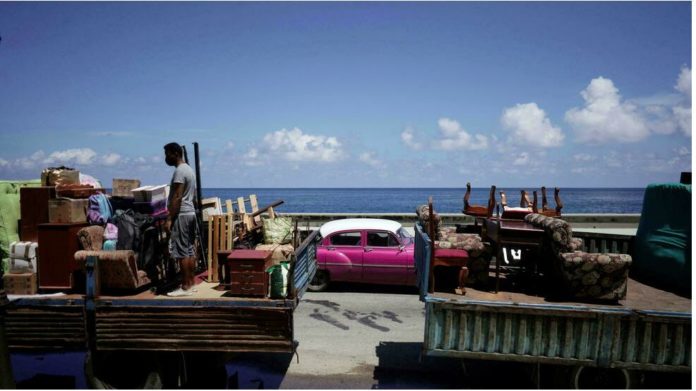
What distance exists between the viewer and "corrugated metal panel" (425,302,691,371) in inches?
172

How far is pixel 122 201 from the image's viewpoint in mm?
6582

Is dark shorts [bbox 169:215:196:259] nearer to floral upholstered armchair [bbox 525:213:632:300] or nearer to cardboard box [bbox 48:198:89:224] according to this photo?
cardboard box [bbox 48:198:89:224]

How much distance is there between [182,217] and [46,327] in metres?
1.88

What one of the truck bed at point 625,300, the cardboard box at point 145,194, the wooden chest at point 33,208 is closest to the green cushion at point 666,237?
the truck bed at point 625,300

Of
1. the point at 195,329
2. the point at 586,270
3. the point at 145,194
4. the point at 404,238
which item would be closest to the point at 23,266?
the point at 145,194

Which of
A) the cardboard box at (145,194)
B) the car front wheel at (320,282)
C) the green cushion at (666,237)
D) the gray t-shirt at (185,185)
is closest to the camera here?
the green cushion at (666,237)

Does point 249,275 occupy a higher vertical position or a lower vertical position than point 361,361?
higher

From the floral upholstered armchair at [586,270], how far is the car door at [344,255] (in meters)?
4.97

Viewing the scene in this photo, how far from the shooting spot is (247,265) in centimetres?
480

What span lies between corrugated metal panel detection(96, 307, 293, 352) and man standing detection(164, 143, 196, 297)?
624 mm

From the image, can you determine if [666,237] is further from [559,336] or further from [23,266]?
[23,266]

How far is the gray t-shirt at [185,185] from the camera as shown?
5.37m

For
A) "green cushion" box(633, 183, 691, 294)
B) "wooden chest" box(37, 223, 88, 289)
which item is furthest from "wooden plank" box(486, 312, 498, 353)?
"wooden chest" box(37, 223, 88, 289)

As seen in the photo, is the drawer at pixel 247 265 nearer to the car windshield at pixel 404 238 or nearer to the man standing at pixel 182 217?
the man standing at pixel 182 217
